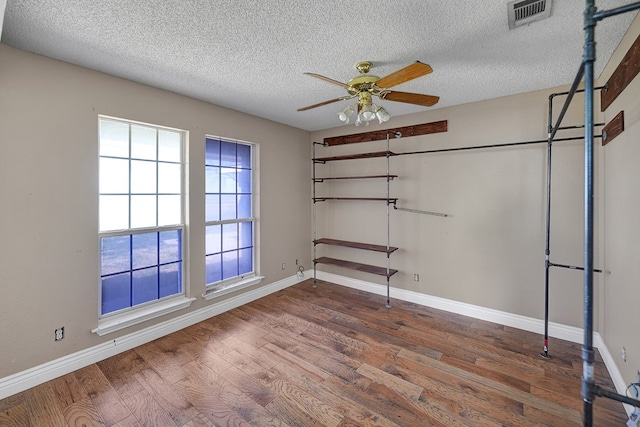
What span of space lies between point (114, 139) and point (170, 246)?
1.22m

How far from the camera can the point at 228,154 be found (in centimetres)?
374

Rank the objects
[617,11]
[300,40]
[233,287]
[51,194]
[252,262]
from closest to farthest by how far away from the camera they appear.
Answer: [617,11]
[300,40]
[51,194]
[233,287]
[252,262]

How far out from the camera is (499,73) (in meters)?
2.53

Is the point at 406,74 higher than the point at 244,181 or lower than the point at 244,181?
higher

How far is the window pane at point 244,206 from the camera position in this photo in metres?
3.94

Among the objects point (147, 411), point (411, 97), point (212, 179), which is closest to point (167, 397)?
point (147, 411)

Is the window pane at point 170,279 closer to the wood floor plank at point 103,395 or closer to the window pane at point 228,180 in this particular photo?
A: the wood floor plank at point 103,395

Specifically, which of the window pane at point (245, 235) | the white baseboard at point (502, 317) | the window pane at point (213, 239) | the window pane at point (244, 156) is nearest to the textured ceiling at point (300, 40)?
the window pane at point (244, 156)

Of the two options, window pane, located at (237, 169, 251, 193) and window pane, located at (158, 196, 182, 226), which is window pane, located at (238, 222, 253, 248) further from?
window pane, located at (158, 196, 182, 226)

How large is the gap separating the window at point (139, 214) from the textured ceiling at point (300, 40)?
0.62 meters

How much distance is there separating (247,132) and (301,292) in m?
2.49

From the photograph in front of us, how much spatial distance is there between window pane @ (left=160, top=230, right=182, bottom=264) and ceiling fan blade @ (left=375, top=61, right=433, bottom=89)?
2.67m

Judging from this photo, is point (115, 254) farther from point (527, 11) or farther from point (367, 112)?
point (527, 11)

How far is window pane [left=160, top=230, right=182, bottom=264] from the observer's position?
10.1ft
